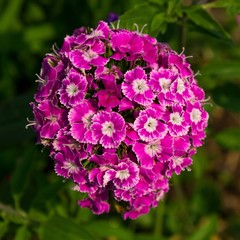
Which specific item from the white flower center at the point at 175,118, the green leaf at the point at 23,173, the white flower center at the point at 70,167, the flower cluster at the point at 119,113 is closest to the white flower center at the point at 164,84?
the flower cluster at the point at 119,113

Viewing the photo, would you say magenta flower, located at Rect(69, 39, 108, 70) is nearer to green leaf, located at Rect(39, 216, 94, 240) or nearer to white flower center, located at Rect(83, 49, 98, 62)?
white flower center, located at Rect(83, 49, 98, 62)

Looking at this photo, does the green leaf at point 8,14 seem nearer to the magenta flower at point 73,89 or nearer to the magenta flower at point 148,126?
the magenta flower at point 73,89

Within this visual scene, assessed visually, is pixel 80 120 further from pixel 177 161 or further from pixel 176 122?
pixel 177 161

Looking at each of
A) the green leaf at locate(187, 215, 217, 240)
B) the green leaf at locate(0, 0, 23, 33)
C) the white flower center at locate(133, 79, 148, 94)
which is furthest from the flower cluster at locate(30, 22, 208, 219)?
the green leaf at locate(0, 0, 23, 33)

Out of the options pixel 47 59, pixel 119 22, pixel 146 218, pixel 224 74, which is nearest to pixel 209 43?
pixel 224 74

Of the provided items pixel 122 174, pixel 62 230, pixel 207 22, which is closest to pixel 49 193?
pixel 62 230

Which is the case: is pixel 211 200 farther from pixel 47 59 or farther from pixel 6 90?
pixel 47 59
